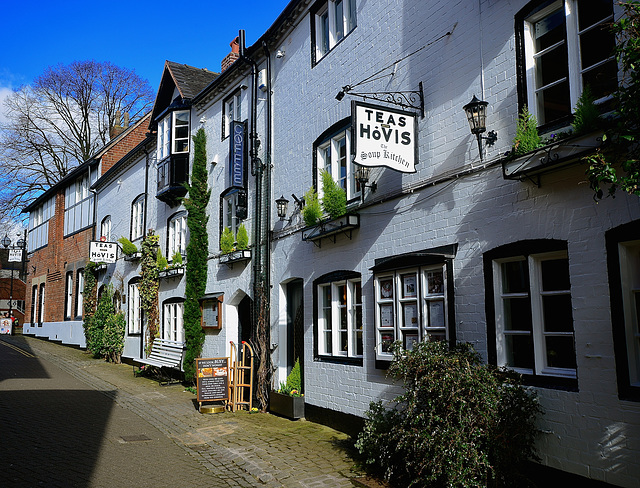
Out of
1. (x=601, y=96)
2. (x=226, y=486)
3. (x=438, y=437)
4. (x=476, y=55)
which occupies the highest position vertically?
(x=476, y=55)

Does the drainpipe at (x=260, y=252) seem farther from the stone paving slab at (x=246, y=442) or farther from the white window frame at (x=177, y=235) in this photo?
the white window frame at (x=177, y=235)

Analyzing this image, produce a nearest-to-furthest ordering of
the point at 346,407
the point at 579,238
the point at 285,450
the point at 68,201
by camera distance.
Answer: the point at 579,238 → the point at 285,450 → the point at 346,407 → the point at 68,201

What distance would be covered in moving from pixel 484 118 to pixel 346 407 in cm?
509

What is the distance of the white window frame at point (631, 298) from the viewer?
5.09 metres

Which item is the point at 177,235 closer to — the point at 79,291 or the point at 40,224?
the point at 79,291

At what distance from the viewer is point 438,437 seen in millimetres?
5641

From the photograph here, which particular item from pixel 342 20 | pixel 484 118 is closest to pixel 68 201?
pixel 342 20

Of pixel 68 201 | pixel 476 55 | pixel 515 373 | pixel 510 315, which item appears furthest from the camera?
pixel 68 201

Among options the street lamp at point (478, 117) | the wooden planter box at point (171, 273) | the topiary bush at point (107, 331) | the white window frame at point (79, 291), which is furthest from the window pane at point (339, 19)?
the white window frame at point (79, 291)

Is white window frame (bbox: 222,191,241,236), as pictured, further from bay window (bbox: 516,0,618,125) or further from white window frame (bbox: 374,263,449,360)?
bay window (bbox: 516,0,618,125)

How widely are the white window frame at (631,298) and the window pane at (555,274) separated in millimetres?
Result: 653

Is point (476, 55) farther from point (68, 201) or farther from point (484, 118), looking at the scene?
point (68, 201)

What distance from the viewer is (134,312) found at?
20094 mm

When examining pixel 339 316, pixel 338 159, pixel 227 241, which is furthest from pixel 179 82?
pixel 339 316
